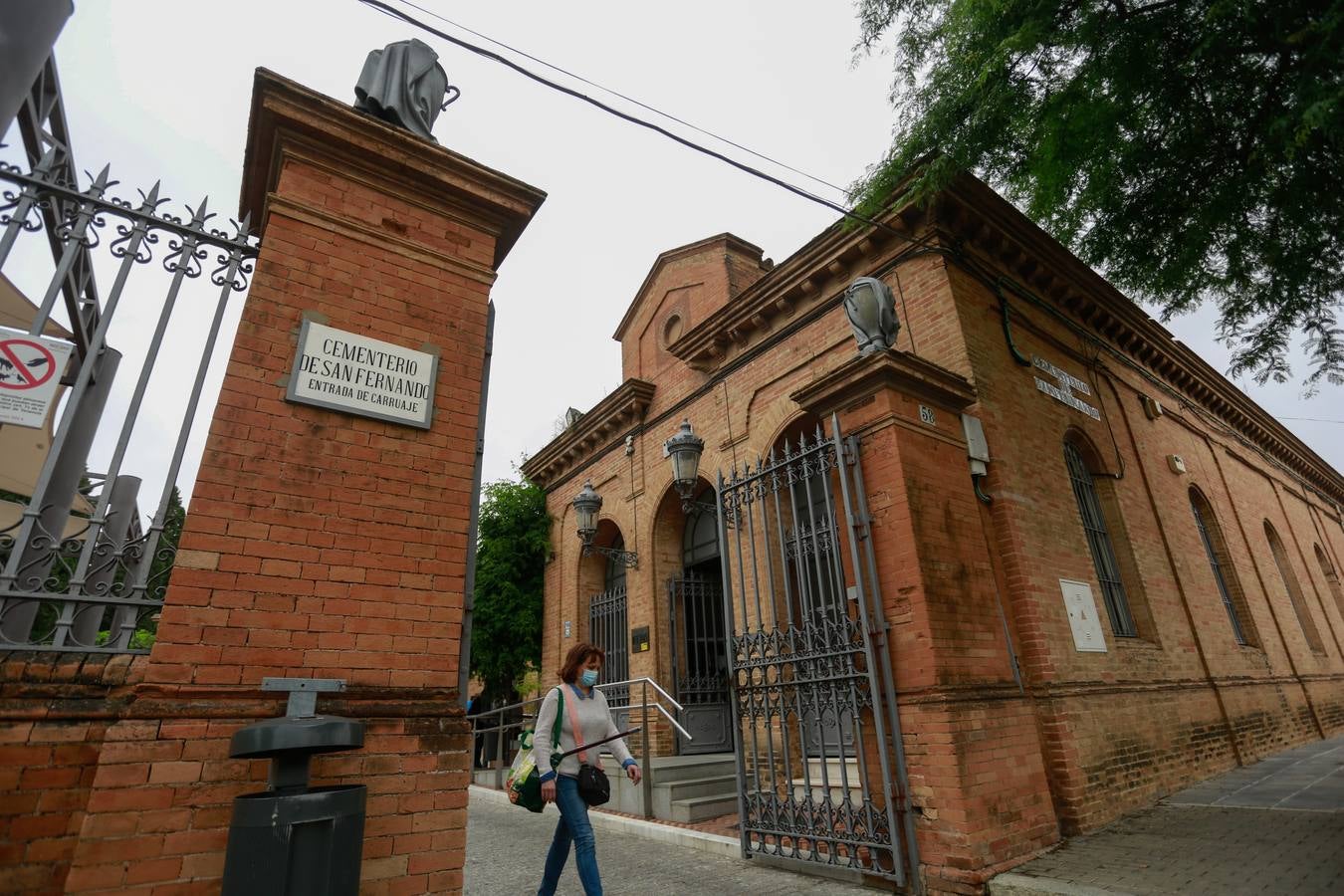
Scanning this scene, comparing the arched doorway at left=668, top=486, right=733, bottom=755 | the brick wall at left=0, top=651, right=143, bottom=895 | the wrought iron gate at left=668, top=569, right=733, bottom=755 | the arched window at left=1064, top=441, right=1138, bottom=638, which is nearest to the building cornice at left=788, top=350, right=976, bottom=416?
the arched window at left=1064, top=441, right=1138, bottom=638

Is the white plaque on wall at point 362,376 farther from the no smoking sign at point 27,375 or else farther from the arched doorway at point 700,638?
the arched doorway at point 700,638

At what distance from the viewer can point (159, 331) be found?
297 cm

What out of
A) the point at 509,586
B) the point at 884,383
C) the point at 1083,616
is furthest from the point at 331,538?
the point at 509,586

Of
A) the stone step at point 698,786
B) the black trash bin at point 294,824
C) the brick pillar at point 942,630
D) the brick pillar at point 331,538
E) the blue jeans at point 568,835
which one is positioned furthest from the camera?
the stone step at point 698,786

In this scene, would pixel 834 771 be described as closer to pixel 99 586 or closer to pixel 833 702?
pixel 833 702

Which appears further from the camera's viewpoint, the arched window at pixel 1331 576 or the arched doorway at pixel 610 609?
the arched window at pixel 1331 576

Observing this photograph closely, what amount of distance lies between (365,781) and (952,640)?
162 inches

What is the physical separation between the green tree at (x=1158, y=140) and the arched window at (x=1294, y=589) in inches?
442

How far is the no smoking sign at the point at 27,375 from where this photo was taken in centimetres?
248

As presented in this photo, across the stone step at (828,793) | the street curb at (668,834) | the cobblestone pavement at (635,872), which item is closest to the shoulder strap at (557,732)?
the cobblestone pavement at (635,872)

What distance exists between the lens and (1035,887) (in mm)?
4141

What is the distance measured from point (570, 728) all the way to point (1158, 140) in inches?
240

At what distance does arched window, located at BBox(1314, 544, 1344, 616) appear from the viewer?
15970 millimetres

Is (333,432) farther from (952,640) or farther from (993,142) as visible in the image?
(993,142)
